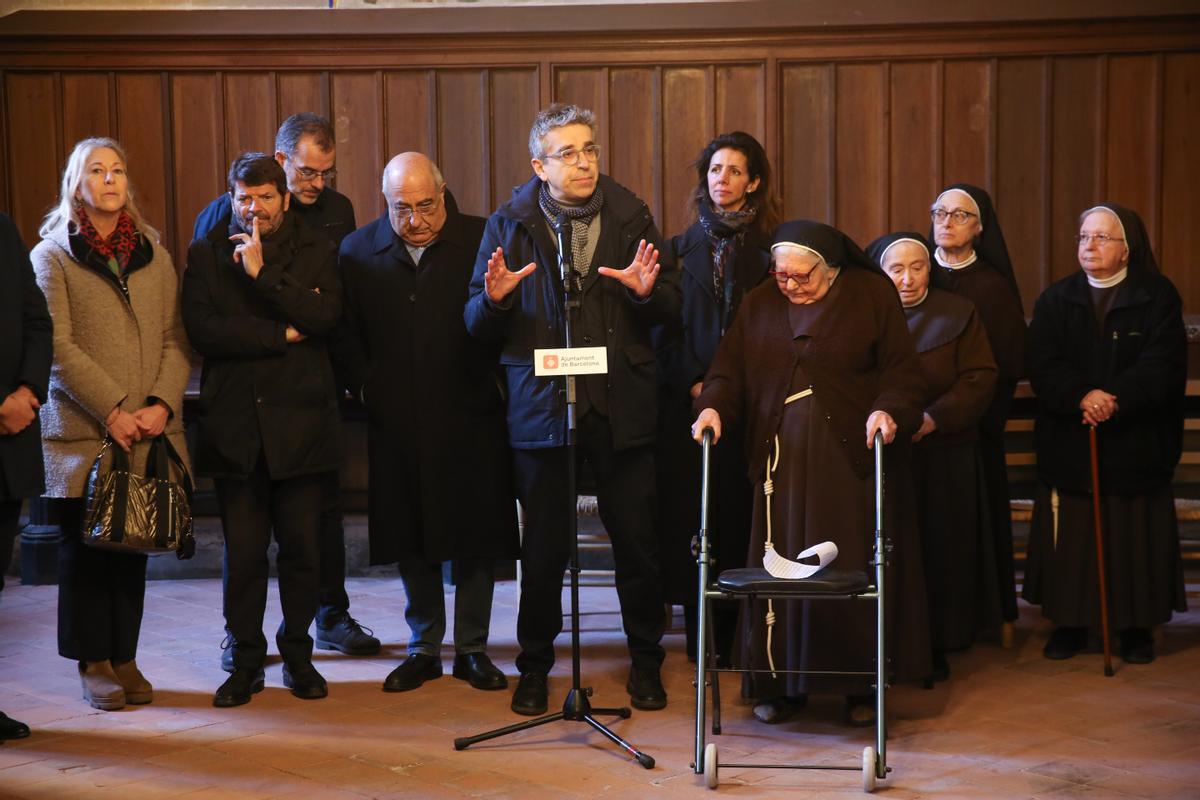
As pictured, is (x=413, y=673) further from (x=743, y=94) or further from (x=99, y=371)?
(x=743, y=94)

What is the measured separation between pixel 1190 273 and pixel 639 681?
4.49 meters

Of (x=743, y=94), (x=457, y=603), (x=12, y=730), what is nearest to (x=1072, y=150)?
(x=743, y=94)

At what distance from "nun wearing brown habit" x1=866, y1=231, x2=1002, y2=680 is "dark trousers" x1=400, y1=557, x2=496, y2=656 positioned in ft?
5.22

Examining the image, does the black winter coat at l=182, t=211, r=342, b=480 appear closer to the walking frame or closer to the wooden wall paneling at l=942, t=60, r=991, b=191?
Result: the walking frame

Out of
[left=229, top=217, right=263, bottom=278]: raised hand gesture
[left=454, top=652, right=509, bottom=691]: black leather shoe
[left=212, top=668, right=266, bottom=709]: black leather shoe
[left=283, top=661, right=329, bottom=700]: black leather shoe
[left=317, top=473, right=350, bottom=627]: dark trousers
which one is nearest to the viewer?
[left=229, top=217, right=263, bottom=278]: raised hand gesture

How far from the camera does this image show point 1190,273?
25.6 feet

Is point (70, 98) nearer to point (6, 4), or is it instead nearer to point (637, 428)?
point (6, 4)

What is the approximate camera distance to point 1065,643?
5.57 meters

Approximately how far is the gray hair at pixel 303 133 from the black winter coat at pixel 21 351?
1.32 meters

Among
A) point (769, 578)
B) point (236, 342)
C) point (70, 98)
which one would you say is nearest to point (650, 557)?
point (769, 578)

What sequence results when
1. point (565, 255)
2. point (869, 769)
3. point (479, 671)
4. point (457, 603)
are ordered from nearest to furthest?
point (869, 769) < point (565, 255) < point (479, 671) < point (457, 603)

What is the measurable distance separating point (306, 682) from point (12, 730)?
947mm

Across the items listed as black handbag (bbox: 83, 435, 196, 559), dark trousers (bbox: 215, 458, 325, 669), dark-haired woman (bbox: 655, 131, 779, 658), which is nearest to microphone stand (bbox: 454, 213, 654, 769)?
dark-haired woman (bbox: 655, 131, 779, 658)

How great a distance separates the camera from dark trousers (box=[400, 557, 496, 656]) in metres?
5.19
